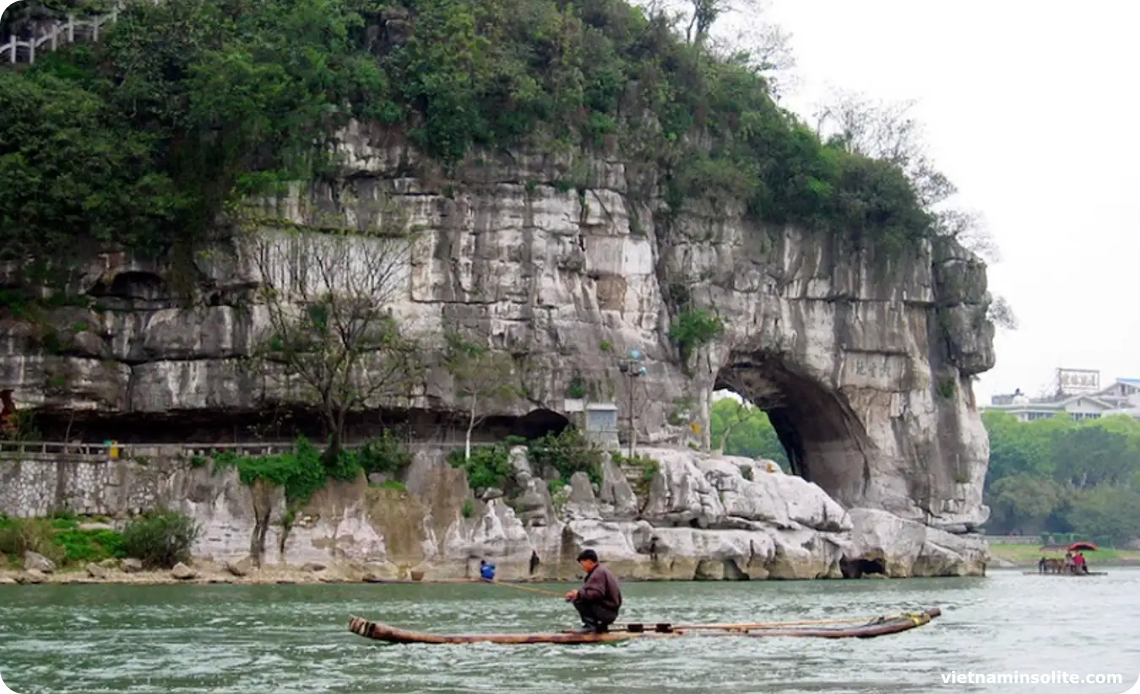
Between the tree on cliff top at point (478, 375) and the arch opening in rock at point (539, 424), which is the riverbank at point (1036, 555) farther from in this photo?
the tree on cliff top at point (478, 375)

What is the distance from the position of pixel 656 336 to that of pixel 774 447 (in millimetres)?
45976

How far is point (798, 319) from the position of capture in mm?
66500

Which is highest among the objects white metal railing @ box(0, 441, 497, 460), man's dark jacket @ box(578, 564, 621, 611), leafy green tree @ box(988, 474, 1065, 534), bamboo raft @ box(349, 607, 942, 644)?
white metal railing @ box(0, 441, 497, 460)

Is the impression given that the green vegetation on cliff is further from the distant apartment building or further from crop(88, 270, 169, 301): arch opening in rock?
the distant apartment building

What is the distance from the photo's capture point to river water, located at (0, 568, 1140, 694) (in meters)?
24.6

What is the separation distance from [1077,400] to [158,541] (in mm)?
101260

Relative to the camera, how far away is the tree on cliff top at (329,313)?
55.2m

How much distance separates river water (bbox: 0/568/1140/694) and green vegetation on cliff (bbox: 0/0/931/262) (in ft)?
51.0

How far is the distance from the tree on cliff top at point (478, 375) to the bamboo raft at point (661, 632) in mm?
27056

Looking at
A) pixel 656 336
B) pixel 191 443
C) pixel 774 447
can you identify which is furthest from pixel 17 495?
pixel 774 447

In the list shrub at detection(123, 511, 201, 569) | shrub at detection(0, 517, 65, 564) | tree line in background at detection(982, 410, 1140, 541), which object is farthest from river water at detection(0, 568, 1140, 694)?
tree line in background at detection(982, 410, 1140, 541)

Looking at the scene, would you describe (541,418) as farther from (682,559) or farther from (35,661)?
(35,661)

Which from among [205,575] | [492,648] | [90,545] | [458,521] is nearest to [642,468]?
[458,521]

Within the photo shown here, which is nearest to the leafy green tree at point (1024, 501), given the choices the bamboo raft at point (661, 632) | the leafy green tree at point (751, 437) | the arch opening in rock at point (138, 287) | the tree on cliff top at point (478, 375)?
the leafy green tree at point (751, 437)
